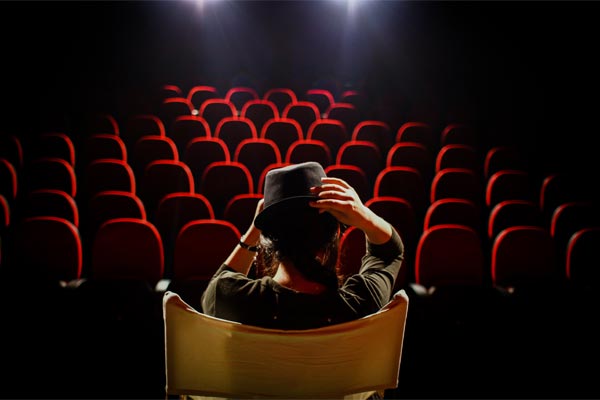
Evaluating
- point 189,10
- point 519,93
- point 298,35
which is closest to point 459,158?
point 519,93

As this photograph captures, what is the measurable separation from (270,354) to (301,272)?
0.11m

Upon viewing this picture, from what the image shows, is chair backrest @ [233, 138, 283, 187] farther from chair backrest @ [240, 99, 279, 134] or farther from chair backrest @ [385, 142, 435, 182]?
chair backrest @ [240, 99, 279, 134]

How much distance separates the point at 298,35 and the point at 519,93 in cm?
247

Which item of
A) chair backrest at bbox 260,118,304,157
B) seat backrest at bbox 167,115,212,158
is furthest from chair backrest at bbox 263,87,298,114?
seat backrest at bbox 167,115,212,158

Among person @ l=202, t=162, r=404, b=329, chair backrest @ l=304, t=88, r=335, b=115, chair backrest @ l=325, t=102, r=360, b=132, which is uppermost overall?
chair backrest @ l=304, t=88, r=335, b=115

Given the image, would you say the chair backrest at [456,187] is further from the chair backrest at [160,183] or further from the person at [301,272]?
the person at [301,272]

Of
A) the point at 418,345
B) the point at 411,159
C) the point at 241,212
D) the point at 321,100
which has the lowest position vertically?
the point at 418,345

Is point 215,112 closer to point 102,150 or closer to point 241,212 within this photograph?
point 102,150

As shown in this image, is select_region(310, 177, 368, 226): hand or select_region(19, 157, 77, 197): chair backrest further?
select_region(19, 157, 77, 197): chair backrest

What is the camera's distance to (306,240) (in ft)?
1.98

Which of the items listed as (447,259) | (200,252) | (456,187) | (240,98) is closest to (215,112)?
(240,98)

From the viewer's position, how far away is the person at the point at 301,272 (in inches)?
23.3

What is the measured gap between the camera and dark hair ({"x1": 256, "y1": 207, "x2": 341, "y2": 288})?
600 mm

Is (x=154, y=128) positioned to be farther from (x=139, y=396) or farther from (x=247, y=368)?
(x=247, y=368)
